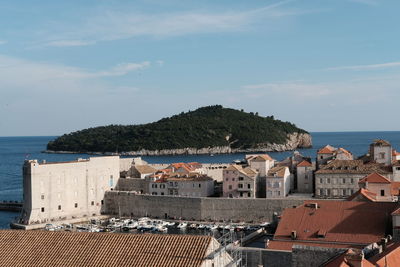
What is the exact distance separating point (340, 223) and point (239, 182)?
108 feet

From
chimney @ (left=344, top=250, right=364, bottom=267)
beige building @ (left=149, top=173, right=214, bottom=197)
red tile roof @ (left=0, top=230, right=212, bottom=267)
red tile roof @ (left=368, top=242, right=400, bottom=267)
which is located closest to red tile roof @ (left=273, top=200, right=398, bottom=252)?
red tile roof @ (left=368, top=242, right=400, bottom=267)

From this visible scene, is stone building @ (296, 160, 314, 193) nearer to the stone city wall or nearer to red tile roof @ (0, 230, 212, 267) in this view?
the stone city wall

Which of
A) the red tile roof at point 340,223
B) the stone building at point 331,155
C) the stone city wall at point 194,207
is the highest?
the stone building at point 331,155

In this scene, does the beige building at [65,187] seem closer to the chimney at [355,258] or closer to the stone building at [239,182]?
the stone building at [239,182]

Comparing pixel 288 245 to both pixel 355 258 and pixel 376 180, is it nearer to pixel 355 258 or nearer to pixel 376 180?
pixel 355 258

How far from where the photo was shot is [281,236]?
29172 mm

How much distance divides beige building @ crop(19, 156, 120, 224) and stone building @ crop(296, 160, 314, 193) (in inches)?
887

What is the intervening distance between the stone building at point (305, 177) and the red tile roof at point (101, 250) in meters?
48.5

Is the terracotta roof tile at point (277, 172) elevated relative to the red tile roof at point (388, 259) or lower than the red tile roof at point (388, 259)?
lower

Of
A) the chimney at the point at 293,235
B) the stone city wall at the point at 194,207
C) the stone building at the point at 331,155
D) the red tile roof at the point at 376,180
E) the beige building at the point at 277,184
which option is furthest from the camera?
the stone building at the point at 331,155

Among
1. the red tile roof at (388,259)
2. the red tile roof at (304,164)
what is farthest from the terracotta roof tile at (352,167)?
the red tile roof at (388,259)

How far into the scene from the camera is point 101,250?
57.7 ft

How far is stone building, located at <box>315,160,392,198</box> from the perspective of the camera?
58156 millimetres

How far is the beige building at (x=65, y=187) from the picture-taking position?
57781 mm
